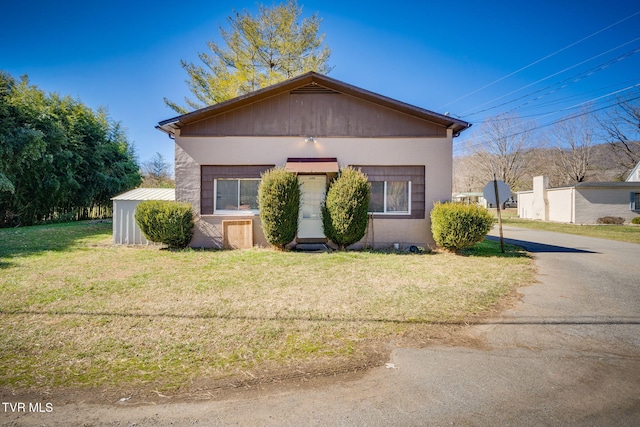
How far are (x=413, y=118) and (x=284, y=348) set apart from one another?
8.57 meters

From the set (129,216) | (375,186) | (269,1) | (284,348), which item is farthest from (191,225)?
(269,1)

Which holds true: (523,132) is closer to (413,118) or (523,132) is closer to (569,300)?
(413,118)

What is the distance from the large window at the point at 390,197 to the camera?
396 inches

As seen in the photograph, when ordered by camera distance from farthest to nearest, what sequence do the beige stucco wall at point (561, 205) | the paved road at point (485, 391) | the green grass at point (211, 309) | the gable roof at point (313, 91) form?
the beige stucco wall at point (561, 205) < the gable roof at point (313, 91) < the green grass at point (211, 309) < the paved road at point (485, 391)

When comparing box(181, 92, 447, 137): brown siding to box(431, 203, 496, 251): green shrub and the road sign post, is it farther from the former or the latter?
box(431, 203, 496, 251): green shrub

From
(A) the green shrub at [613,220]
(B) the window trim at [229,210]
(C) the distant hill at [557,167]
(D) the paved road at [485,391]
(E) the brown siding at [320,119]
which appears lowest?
(D) the paved road at [485,391]

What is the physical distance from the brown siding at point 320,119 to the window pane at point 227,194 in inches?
65.4

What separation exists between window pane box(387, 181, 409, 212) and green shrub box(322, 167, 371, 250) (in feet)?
4.16

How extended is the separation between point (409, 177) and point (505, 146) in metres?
37.2

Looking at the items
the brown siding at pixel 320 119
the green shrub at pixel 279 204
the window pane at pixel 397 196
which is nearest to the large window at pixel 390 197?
the window pane at pixel 397 196

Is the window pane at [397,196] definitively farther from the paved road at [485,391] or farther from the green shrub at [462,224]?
the paved road at [485,391]

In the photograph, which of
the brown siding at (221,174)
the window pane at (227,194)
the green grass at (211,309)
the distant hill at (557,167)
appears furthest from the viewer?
the distant hill at (557,167)

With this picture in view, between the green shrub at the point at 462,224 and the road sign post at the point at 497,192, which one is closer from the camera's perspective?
the green shrub at the point at 462,224

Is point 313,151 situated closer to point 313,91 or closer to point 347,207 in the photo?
point 313,91
